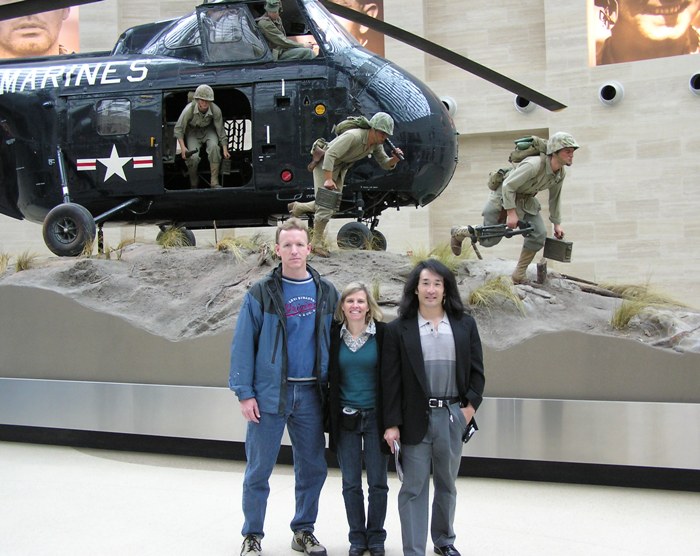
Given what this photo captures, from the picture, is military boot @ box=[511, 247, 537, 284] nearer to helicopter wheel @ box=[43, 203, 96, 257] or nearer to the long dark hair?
the long dark hair

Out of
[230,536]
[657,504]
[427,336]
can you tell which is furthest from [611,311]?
[230,536]

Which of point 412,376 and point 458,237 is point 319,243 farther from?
point 412,376

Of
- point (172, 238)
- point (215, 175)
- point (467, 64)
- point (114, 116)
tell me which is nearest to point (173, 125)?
point (114, 116)

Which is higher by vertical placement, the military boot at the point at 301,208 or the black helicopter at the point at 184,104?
the black helicopter at the point at 184,104

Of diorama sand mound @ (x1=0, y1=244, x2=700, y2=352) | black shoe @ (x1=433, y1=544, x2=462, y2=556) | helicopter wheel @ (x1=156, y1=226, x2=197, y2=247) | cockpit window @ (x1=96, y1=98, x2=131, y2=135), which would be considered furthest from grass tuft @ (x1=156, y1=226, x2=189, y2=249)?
black shoe @ (x1=433, y1=544, x2=462, y2=556)

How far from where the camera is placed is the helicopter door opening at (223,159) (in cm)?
759

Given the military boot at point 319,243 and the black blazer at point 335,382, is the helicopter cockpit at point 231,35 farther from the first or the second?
the black blazer at point 335,382

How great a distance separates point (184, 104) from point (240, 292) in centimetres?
290

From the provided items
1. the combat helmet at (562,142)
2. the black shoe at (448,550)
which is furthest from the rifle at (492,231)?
the black shoe at (448,550)

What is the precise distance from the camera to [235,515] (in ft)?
14.6

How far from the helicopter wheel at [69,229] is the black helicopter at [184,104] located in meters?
0.01

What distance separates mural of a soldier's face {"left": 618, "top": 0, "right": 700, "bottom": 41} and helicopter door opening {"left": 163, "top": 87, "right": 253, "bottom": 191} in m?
8.39

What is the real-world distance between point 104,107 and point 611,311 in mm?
4962

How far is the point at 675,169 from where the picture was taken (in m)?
12.6
